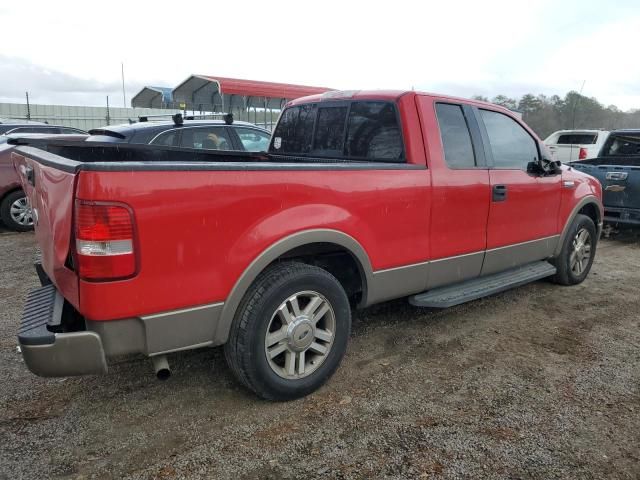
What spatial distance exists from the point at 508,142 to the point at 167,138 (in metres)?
4.39

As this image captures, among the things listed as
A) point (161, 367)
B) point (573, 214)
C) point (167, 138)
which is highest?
point (167, 138)

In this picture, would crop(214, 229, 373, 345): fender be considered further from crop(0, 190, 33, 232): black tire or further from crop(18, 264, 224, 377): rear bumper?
crop(0, 190, 33, 232): black tire

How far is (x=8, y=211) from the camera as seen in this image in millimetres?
7816

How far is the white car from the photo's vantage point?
554 inches

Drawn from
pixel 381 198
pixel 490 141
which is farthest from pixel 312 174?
pixel 490 141

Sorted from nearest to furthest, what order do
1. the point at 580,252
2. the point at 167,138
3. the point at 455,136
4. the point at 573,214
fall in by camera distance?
1. the point at 455,136
2. the point at 573,214
3. the point at 580,252
4. the point at 167,138

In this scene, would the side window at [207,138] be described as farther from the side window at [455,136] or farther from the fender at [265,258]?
the fender at [265,258]

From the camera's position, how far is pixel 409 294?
3.69 meters

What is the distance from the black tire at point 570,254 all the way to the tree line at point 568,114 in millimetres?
16205

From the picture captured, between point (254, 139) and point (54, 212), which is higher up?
point (254, 139)

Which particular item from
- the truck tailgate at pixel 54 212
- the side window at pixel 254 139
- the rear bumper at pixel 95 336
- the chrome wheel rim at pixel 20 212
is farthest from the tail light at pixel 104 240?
the chrome wheel rim at pixel 20 212

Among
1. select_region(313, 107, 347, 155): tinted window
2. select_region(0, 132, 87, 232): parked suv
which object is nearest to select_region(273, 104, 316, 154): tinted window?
select_region(313, 107, 347, 155): tinted window

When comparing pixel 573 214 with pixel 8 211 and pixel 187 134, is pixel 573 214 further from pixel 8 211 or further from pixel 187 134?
pixel 8 211

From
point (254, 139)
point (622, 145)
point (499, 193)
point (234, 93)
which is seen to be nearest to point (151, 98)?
point (234, 93)
